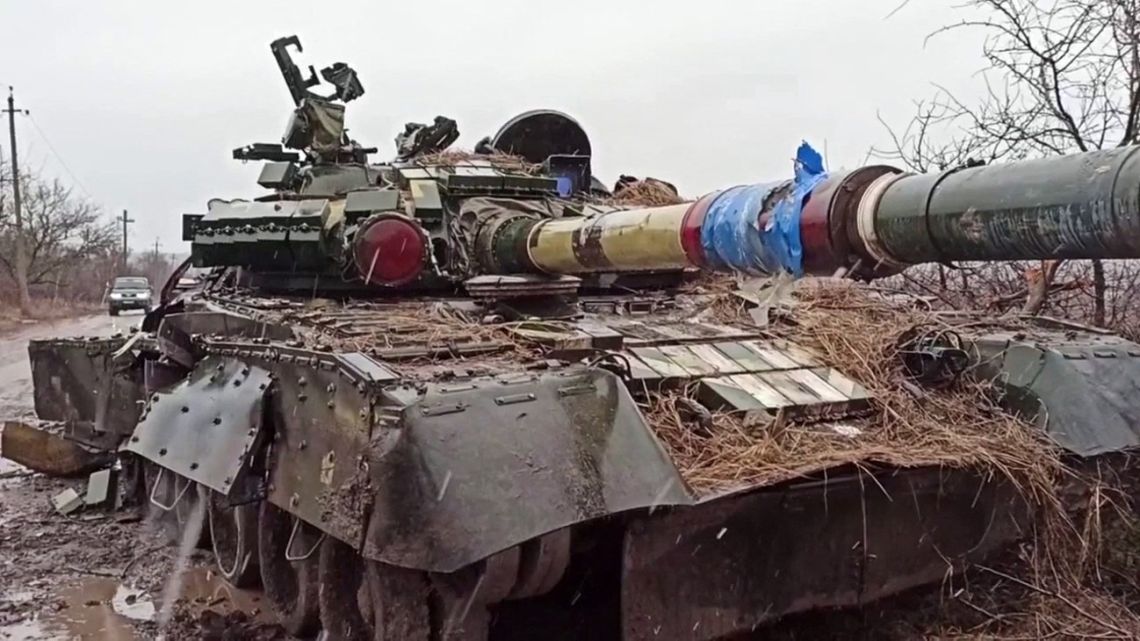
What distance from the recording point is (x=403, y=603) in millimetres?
3811

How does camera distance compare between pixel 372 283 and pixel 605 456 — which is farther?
pixel 372 283

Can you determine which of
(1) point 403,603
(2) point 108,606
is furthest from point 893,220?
(2) point 108,606

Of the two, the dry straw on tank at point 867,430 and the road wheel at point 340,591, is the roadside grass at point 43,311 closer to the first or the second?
the road wheel at point 340,591

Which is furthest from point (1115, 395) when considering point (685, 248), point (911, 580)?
point (685, 248)

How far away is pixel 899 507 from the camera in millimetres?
4484

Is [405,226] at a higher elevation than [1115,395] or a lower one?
higher

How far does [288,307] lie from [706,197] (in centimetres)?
257

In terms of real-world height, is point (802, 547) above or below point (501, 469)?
below

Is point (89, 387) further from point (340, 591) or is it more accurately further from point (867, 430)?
point (867, 430)

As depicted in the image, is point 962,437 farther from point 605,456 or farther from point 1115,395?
point 605,456

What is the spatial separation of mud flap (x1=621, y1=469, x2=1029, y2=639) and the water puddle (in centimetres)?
240

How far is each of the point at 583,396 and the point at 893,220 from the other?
140cm

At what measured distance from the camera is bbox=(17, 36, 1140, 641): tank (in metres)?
3.30

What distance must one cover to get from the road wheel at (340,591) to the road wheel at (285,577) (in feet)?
1.03
